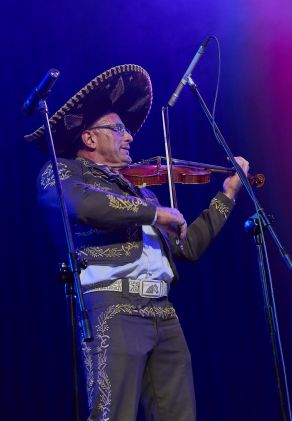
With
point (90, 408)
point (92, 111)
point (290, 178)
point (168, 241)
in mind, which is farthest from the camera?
point (290, 178)

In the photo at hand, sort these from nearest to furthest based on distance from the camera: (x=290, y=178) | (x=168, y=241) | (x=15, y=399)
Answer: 1. (x=168, y=241)
2. (x=15, y=399)
3. (x=290, y=178)

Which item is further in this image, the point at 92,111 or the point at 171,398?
the point at 92,111

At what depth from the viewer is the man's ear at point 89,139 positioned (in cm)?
267

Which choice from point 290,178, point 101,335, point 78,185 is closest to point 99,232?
point 78,185

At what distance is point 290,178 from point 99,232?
2.23 m

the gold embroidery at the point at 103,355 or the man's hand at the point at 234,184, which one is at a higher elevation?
the man's hand at the point at 234,184

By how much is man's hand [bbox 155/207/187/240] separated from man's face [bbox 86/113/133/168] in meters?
0.53

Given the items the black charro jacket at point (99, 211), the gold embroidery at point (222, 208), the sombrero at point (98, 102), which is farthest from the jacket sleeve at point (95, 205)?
the gold embroidery at point (222, 208)

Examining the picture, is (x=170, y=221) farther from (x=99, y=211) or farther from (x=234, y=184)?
(x=234, y=184)

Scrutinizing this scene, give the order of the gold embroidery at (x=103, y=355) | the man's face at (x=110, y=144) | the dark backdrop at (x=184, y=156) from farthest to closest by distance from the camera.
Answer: the dark backdrop at (x=184, y=156) < the man's face at (x=110, y=144) < the gold embroidery at (x=103, y=355)

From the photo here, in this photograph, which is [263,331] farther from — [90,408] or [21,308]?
[90,408]

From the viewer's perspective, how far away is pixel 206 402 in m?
3.83

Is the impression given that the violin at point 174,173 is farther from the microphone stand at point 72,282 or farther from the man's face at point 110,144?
the microphone stand at point 72,282

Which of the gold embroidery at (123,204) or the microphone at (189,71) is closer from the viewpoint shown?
the gold embroidery at (123,204)
